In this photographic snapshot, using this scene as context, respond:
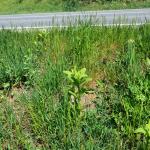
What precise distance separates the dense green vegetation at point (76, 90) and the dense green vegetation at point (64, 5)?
12.3 m

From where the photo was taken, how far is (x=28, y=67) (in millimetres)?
5336

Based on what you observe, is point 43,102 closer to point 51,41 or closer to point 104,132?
point 104,132

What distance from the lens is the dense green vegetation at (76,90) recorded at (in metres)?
4.06

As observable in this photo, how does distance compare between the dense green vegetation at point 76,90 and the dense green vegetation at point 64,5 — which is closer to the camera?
the dense green vegetation at point 76,90

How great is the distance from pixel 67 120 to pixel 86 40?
2.22 m

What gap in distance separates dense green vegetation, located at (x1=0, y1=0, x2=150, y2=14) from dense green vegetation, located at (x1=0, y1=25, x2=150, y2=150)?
12.3 meters

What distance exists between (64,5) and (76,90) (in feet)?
51.8

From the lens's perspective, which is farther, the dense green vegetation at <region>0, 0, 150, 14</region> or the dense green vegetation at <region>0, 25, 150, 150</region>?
the dense green vegetation at <region>0, 0, 150, 14</region>

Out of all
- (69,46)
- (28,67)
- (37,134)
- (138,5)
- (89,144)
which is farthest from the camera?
(138,5)

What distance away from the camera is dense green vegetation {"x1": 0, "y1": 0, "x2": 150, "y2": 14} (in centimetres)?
1905

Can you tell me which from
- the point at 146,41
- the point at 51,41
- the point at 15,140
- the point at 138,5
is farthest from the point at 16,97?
the point at 138,5

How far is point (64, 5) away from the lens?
19.7m

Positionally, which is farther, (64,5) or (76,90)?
(64,5)

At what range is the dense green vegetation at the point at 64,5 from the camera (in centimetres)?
1905
